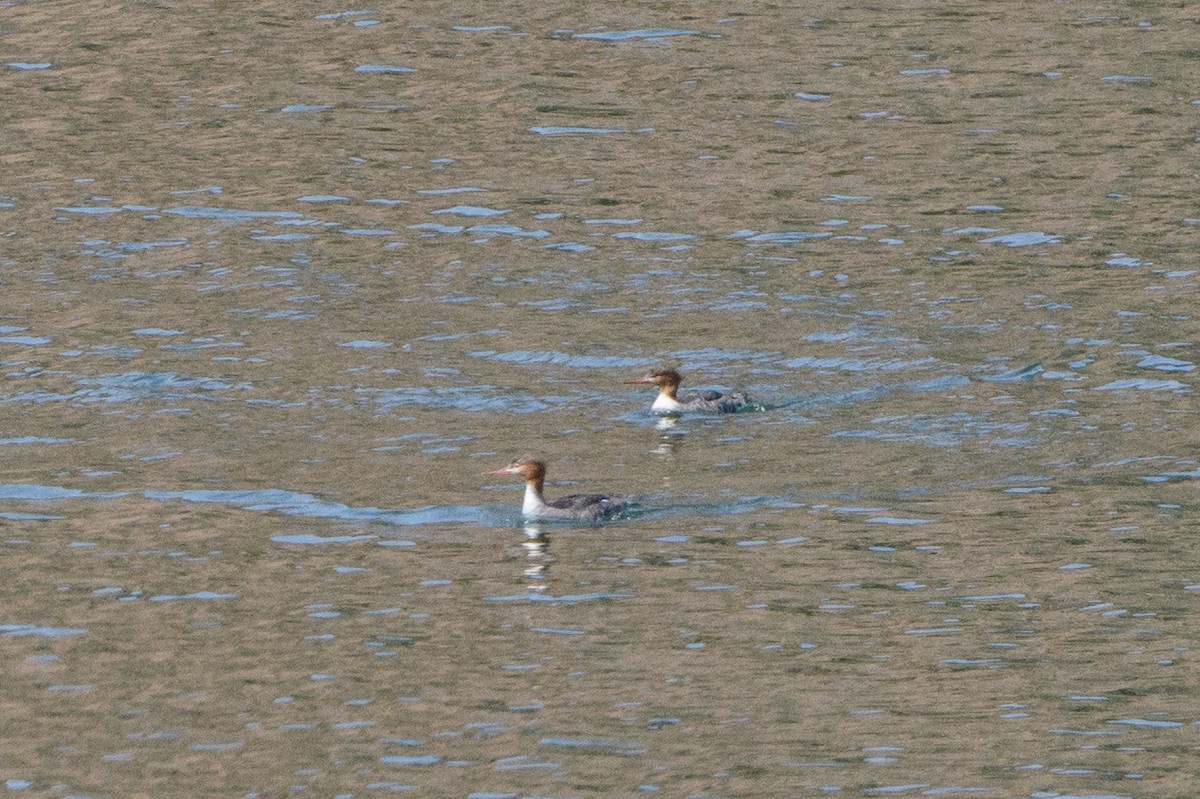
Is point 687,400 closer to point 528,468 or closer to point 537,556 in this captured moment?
point 528,468

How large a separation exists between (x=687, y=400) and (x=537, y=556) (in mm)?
3289

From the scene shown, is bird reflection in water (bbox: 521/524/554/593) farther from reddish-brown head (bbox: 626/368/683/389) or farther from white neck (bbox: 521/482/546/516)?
reddish-brown head (bbox: 626/368/683/389)

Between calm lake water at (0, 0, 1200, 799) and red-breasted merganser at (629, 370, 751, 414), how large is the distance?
0.52 feet

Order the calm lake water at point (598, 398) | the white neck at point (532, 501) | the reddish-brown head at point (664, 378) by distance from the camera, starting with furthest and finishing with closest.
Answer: the reddish-brown head at point (664, 378) < the white neck at point (532, 501) < the calm lake water at point (598, 398)

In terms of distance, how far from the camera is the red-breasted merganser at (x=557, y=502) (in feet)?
47.9

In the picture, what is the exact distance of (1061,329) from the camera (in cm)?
1850

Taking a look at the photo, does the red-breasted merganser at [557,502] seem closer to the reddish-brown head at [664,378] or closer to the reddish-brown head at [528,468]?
the reddish-brown head at [528,468]

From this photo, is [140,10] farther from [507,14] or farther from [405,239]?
[405,239]

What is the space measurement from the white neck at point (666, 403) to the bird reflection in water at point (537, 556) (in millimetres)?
2621

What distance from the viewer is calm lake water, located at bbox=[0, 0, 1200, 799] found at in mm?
11250

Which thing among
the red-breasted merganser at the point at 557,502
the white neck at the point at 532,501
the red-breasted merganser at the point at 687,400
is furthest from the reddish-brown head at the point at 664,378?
the white neck at the point at 532,501

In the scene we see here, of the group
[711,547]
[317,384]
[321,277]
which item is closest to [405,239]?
[321,277]

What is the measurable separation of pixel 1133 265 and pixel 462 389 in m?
6.79

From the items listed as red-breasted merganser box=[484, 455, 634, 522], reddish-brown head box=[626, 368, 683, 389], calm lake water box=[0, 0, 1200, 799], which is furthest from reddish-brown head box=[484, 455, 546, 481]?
reddish-brown head box=[626, 368, 683, 389]
